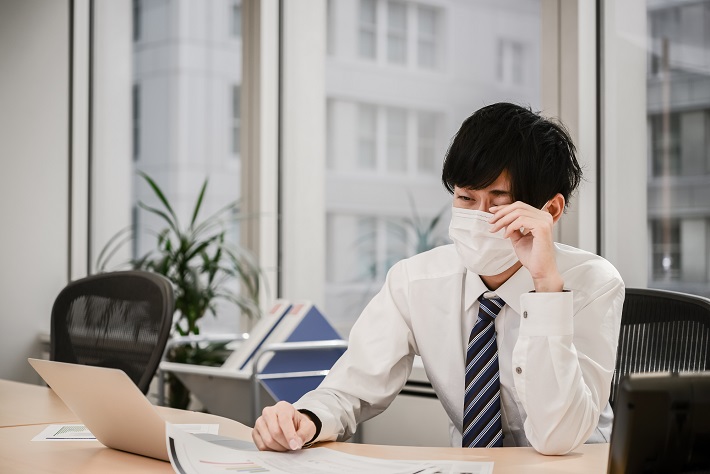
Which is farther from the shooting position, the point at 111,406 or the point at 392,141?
A: the point at 392,141

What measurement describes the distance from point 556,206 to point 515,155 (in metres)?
0.16

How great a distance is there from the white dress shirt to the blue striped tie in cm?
4

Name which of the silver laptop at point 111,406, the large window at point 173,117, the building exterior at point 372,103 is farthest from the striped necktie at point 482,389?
the large window at point 173,117

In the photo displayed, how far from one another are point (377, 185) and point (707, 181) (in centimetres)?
136

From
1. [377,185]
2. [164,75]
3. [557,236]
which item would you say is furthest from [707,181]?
[164,75]

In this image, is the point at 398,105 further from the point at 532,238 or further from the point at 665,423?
the point at 665,423

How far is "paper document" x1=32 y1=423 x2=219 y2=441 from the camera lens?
1470mm

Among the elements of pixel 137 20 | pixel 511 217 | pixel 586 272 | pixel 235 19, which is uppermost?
pixel 137 20

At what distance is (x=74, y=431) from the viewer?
153 centimetres

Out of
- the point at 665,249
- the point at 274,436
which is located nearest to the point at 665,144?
the point at 665,249

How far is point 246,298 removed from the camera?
3.68 m

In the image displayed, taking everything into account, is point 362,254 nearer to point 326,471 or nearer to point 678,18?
point 678,18

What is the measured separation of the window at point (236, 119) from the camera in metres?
3.76

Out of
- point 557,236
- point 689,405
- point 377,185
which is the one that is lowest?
point 689,405
